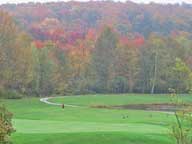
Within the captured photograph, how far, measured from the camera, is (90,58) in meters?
95.2

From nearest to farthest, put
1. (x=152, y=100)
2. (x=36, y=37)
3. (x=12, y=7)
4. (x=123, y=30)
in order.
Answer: (x=152, y=100)
(x=36, y=37)
(x=123, y=30)
(x=12, y=7)

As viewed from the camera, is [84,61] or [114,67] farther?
[84,61]

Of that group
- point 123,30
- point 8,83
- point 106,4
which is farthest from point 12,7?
point 8,83

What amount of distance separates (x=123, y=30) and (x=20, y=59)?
72.6 metres

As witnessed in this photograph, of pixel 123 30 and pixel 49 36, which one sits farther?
pixel 123 30

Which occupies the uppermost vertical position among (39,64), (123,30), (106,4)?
(106,4)

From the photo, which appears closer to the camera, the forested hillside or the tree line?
the forested hillside

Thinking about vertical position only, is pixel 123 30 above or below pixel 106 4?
below

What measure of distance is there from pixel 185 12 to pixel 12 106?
379 feet

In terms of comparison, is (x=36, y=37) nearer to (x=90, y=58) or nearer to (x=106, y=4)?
(x=90, y=58)

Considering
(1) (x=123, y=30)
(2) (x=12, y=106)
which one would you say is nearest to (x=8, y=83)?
(2) (x=12, y=106)

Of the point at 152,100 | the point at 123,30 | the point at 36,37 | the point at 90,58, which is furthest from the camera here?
the point at 123,30

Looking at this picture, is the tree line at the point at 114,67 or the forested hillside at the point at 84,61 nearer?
the forested hillside at the point at 84,61

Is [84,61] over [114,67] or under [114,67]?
over
